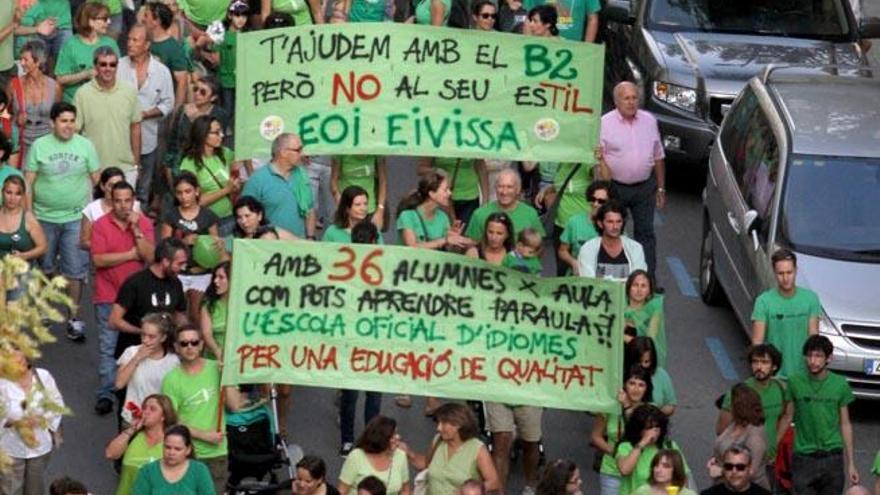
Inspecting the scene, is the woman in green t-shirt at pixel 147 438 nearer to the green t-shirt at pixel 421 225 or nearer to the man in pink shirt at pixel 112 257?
the man in pink shirt at pixel 112 257

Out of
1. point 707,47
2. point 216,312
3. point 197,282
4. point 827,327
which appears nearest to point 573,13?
point 707,47

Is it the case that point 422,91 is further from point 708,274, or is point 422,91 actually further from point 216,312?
point 708,274

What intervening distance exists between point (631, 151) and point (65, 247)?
13.5ft

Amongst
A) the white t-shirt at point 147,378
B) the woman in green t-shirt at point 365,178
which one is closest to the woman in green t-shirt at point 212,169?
the woman in green t-shirt at point 365,178

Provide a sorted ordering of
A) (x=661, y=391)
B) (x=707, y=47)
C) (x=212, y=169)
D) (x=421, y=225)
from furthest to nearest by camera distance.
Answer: (x=707, y=47) → (x=212, y=169) → (x=421, y=225) → (x=661, y=391)

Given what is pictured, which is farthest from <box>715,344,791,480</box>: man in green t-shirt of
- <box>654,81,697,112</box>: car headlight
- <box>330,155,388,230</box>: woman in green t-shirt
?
<box>654,81,697,112</box>: car headlight

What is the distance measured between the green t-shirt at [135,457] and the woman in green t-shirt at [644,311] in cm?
317

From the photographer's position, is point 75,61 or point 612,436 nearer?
point 612,436

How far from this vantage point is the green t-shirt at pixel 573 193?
19.0 metres

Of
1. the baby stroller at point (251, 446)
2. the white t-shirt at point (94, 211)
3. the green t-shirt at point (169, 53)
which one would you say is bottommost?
the baby stroller at point (251, 446)

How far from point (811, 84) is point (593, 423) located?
3.67 m

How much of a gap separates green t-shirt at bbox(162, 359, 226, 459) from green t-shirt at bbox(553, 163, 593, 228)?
4065 mm

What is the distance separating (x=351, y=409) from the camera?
56.6 feet

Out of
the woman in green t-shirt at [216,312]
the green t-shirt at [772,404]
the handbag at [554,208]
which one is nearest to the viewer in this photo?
the green t-shirt at [772,404]
